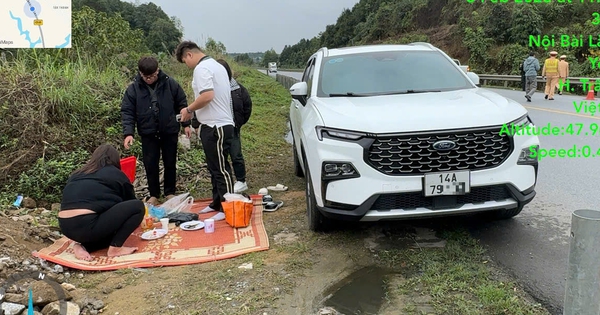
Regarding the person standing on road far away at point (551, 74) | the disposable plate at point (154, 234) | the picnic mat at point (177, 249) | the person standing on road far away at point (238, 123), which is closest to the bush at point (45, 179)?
the picnic mat at point (177, 249)

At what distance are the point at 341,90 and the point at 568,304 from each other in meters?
2.93

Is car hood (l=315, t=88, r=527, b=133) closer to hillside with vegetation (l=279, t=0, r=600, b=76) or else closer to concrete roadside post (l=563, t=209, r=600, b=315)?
concrete roadside post (l=563, t=209, r=600, b=315)

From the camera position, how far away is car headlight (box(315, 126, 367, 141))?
3.54 metres

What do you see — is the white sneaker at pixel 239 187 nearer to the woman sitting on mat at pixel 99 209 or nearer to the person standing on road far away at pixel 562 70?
the woman sitting on mat at pixel 99 209

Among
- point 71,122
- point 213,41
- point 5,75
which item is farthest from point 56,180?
point 213,41

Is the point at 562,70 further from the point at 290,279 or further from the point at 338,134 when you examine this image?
the point at 290,279

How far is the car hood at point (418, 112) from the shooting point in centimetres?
351

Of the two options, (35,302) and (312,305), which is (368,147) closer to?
(312,305)

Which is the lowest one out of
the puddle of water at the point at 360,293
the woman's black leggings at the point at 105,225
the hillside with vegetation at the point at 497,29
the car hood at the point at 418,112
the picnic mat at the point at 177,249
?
the picnic mat at the point at 177,249

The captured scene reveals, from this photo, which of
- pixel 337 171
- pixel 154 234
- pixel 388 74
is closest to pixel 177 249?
pixel 154 234

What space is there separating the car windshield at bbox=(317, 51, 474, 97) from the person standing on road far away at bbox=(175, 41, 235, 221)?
1095 mm

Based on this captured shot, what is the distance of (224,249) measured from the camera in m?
4.27

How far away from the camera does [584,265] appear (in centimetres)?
219

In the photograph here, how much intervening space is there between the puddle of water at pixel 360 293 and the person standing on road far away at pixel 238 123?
2.36 m
